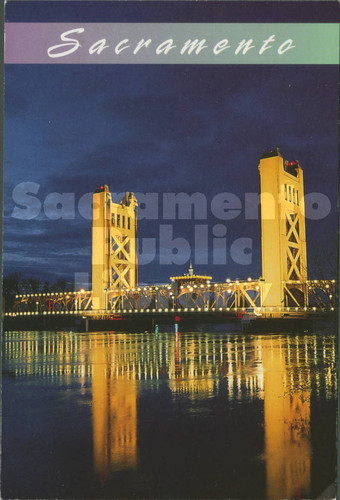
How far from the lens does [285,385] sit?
10.8 metres

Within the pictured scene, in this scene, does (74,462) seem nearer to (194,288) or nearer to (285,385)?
(285,385)

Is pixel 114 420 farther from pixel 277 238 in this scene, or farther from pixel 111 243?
pixel 111 243

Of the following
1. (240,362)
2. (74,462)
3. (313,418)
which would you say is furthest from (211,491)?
(240,362)

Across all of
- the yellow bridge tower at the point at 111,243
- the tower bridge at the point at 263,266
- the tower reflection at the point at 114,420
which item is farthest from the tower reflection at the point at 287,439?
the yellow bridge tower at the point at 111,243

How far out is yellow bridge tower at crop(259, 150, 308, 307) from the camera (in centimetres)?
4462

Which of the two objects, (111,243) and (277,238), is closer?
(277,238)

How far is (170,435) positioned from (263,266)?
3953 cm

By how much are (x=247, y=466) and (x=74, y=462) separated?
6.51 ft

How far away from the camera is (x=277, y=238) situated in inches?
1790

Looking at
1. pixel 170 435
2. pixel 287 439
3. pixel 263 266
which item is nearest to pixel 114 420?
pixel 170 435

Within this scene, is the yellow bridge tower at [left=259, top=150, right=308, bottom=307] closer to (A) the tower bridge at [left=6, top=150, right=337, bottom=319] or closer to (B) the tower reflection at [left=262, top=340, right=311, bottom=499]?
(A) the tower bridge at [left=6, top=150, right=337, bottom=319]

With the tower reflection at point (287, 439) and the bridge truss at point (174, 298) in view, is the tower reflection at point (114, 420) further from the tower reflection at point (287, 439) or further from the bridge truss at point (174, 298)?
the bridge truss at point (174, 298)

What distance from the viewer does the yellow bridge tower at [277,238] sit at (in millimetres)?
44625

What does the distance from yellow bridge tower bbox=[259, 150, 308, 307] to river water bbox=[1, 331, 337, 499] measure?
106ft
